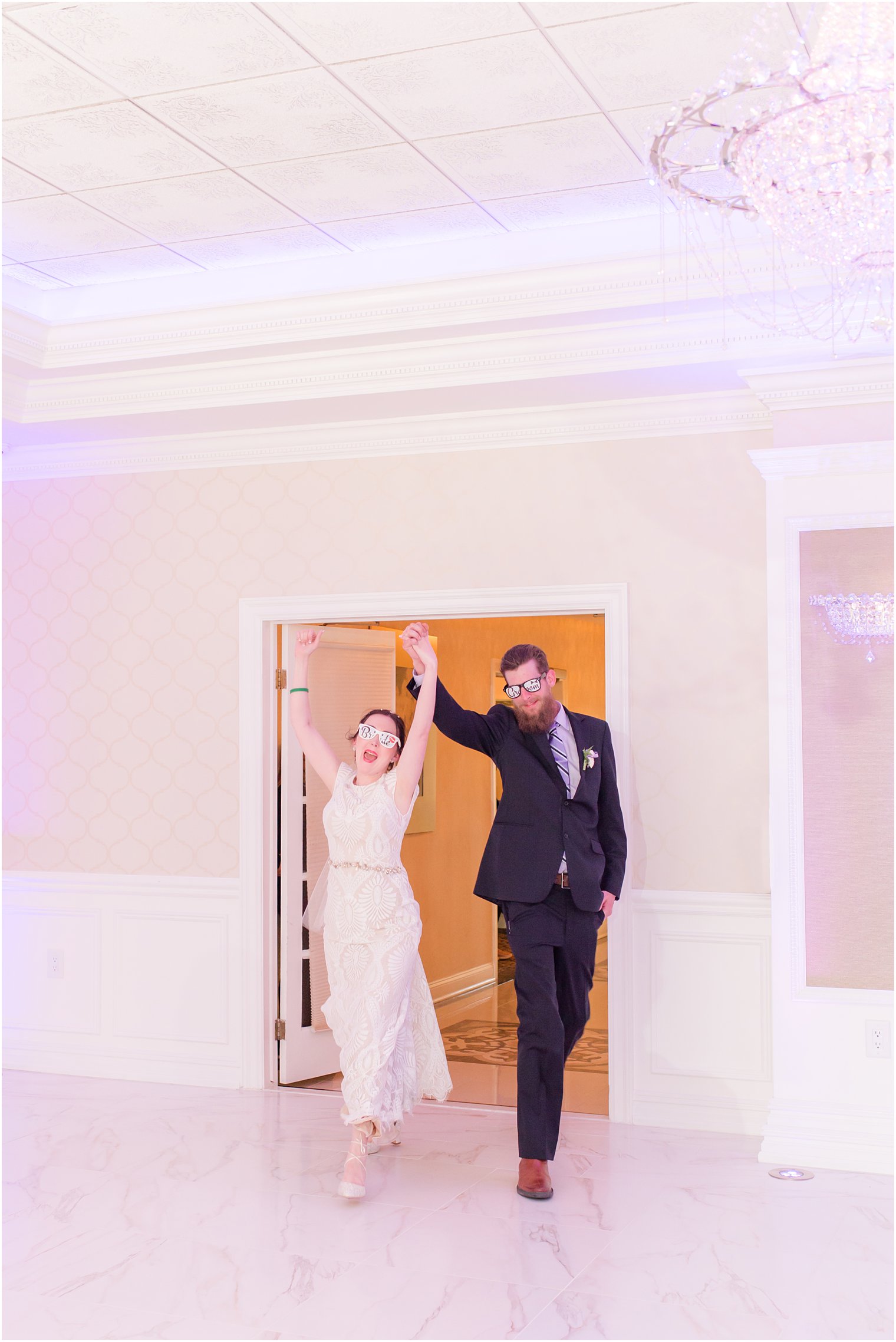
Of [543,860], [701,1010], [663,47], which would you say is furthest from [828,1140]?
[663,47]

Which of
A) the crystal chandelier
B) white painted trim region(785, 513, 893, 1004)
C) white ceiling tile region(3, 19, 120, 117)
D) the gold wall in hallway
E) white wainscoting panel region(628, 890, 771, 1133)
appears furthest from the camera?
the gold wall in hallway

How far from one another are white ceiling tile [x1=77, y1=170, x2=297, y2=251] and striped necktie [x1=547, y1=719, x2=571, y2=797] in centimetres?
193

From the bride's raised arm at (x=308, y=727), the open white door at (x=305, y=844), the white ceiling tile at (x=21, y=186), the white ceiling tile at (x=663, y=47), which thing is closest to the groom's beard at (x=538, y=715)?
the bride's raised arm at (x=308, y=727)

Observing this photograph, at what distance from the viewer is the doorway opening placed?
5441 millimetres

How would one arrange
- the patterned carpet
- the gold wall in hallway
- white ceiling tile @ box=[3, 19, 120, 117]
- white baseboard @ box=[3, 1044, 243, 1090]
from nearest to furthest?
1. white ceiling tile @ box=[3, 19, 120, 117]
2. white baseboard @ box=[3, 1044, 243, 1090]
3. the patterned carpet
4. the gold wall in hallway

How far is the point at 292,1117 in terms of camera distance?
4.86 meters

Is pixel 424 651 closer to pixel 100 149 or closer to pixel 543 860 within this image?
pixel 543 860

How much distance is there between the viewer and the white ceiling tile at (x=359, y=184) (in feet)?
12.6

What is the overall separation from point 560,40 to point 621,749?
2512 millimetres

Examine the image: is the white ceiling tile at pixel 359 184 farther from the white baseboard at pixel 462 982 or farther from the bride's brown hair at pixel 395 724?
the white baseboard at pixel 462 982

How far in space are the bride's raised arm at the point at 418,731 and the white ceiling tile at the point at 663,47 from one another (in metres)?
1.67

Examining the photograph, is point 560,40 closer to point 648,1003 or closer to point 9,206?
point 9,206

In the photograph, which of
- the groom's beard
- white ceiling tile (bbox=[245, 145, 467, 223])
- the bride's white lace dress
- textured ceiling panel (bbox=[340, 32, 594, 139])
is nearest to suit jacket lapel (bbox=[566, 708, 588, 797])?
the groom's beard

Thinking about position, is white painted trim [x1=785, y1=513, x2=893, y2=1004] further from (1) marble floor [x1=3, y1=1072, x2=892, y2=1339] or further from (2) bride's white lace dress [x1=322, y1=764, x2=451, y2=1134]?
(2) bride's white lace dress [x1=322, y1=764, x2=451, y2=1134]
